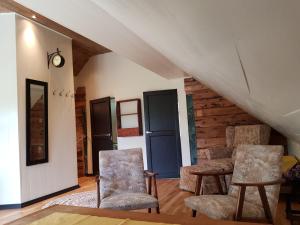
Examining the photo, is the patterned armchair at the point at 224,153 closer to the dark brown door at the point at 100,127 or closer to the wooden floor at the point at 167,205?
the wooden floor at the point at 167,205

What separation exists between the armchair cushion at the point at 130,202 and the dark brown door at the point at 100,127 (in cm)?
439

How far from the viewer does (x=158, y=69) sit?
214 inches

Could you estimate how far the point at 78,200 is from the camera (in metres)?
4.46

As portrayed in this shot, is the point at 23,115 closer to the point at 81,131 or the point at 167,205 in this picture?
the point at 167,205

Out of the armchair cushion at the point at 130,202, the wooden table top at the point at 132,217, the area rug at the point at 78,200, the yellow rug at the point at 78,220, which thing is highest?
the yellow rug at the point at 78,220


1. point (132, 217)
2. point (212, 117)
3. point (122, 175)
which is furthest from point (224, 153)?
point (132, 217)

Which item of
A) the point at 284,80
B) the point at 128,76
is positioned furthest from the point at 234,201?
the point at 128,76

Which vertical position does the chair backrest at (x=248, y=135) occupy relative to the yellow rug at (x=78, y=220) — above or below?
above

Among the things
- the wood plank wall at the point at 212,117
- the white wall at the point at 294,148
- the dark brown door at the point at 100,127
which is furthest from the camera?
the dark brown door at the point at 100,127

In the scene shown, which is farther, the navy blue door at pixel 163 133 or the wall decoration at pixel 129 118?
the wall decoration at pixel 129 118

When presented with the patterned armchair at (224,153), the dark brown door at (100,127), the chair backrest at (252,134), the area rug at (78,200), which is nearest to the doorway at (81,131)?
the dark brown door at (100,127)

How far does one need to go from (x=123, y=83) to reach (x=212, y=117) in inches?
94.9

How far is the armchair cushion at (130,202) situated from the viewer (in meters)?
2.54

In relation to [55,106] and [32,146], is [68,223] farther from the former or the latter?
[55,106]
